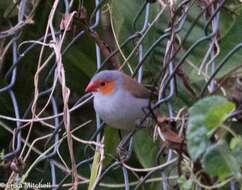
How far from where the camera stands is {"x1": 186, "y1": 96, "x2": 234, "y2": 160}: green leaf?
1498 millimetres

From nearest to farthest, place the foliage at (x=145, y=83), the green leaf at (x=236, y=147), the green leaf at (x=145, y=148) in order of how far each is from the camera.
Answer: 1. the green leaf at (x=236, y=147)
2. the foliage at (x=145, y=83)
3. the green leaf at (x=145, y=148)

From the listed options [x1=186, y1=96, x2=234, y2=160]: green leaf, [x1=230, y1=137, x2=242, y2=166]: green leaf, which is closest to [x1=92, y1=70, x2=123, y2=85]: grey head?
[x1=230, y1=137, x2=242, y2=166]: green leaf

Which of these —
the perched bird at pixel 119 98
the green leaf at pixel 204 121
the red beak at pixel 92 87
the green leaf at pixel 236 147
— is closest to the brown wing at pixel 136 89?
the perched bird at pixel 119 98

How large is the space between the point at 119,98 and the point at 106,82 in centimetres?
6

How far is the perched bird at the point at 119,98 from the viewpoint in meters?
2.38

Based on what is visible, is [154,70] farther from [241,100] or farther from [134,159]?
[241,100]

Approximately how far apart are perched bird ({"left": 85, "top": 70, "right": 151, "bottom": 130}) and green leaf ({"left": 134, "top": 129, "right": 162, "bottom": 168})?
15 centimetres

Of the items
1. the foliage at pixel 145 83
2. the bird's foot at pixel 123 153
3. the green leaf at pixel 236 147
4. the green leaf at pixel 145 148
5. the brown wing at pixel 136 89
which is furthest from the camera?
the green leaf at pixel 145 148

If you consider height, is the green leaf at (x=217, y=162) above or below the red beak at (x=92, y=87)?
above

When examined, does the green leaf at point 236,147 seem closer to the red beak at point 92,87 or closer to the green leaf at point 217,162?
the green leaf at point 217,162

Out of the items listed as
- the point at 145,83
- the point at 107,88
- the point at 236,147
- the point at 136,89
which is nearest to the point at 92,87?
the point at 107,88

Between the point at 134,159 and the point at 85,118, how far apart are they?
0.45m

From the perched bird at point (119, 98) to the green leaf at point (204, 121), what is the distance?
802 mm

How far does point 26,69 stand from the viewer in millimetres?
3215
